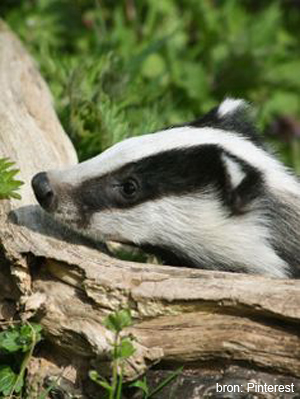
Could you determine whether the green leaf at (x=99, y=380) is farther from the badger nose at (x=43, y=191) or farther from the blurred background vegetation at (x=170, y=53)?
the blurred background vegetation at (x=170, y=53)

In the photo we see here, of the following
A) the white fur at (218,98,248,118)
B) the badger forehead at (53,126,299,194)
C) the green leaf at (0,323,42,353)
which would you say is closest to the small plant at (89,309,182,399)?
the green leaf at (0,323,42,353)

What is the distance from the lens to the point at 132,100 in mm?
6410

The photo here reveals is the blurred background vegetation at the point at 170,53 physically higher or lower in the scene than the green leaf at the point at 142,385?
higher

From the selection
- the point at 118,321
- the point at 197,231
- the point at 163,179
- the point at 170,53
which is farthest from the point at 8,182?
the point at 170,53

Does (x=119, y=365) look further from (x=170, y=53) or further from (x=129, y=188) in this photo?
(x=170, y=53)

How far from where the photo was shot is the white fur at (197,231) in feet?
14.4

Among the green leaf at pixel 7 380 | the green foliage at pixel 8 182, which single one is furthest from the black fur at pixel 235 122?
the green leaf at pixel 7 380

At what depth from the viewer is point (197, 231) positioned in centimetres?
442

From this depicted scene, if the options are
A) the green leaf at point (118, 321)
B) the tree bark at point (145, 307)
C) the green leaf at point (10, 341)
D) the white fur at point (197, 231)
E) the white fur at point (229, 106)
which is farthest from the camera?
the white fur at point (229, 106)

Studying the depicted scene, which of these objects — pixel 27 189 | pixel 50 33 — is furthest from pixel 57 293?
pixel 50 33

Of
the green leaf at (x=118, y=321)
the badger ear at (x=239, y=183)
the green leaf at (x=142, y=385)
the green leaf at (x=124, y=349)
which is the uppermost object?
the badger ear at (x=239, y=183)

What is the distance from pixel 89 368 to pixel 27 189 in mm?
1182

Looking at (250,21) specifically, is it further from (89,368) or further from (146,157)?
(89,368)

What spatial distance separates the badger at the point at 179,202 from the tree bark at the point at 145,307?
20 cm
